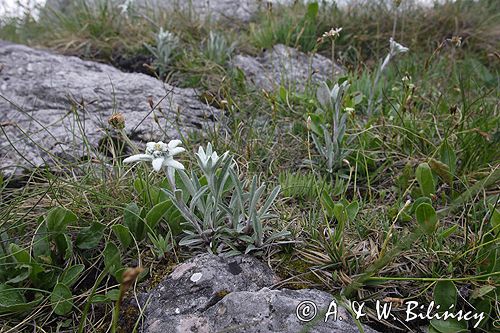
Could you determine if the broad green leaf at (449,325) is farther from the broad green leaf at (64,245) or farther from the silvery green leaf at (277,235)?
the broad green leaf at (64,245)

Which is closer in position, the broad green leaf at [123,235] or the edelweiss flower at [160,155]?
the edelweiss flower at [160,155]

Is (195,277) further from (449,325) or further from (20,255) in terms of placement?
(449,325)

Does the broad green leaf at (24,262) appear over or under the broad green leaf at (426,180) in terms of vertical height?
under

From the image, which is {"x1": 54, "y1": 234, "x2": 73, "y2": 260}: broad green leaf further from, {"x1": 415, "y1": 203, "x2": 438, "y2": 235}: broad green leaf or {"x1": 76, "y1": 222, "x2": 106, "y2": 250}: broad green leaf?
{"x1": 415, "y1": 203, "x2": 438, "y2": 235}: broad green leaf

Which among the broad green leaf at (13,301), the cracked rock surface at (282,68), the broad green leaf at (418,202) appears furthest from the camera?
the cracked rock surface at (282,68)

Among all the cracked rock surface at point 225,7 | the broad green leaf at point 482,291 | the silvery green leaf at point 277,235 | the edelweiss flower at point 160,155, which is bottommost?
the broad green leaf at point 482,291

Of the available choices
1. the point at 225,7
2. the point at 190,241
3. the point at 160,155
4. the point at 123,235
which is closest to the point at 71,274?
the point at 123,235

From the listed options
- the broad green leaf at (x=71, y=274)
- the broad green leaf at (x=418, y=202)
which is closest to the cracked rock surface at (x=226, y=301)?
the broad green leaf at (x=71, y=274)
